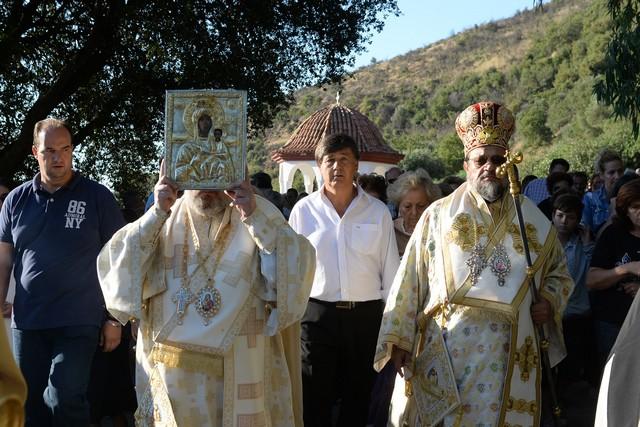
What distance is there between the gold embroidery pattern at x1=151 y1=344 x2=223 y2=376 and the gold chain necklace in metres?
0.18

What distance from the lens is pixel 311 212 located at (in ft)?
21.5

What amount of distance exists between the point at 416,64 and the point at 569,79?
112 feet

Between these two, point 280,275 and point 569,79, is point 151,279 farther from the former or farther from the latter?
point 569,79

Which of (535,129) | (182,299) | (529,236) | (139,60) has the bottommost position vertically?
(182,299)

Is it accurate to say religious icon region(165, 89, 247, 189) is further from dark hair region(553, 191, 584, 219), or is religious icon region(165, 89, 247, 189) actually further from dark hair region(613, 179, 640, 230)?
dark hair region(553, 191, 584, 219)

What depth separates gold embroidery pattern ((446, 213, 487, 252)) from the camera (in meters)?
5.59

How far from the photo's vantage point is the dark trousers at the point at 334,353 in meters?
6.33

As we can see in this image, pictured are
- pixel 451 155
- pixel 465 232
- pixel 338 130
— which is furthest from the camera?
pixel 451 155

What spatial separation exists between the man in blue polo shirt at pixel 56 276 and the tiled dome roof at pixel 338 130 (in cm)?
3270

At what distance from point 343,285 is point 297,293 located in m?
1.06

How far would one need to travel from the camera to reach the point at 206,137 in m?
5.35

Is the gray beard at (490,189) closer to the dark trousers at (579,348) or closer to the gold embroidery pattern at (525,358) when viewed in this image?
the gold embroidery pattern at (525,358)

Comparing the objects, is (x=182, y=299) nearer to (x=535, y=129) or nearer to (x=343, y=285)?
(x=343, y=285)

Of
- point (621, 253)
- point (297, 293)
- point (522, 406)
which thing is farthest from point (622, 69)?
point (297, 293)
